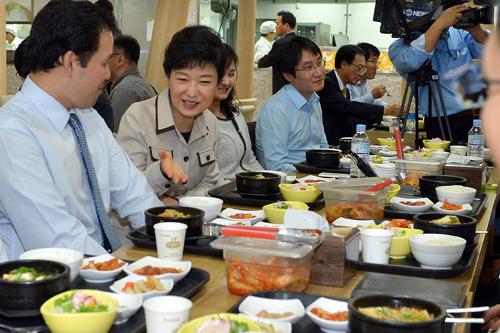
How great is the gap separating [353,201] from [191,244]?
23.3 inches

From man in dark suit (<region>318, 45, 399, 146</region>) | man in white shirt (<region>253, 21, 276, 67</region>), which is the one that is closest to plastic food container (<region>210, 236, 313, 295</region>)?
man in dark suit (<region>318, 45, 399, 146</region>)

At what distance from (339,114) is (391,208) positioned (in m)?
2.96

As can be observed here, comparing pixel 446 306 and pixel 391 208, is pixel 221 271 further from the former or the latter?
pixel 391 208

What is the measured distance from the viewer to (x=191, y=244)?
5.03 feet

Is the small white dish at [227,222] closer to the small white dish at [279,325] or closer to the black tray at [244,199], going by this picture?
the black tray at [244,199]

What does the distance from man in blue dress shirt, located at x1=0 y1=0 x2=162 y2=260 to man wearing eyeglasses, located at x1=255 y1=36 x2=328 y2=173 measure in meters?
1.64

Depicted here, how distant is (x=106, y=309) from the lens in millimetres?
980

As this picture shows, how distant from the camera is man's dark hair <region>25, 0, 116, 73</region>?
176 centimetres

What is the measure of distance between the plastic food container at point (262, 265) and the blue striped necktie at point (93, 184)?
769 millimetres

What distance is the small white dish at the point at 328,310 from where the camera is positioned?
99 cm

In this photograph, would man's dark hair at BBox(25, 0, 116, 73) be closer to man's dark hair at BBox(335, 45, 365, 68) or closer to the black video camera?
the black video camera

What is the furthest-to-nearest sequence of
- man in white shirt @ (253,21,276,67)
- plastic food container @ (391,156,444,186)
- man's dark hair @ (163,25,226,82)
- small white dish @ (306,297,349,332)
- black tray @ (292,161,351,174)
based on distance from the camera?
1. man in white shirt @ (253,21,276,67)
2. black tray @ (292,161,351,174)
3. plastic food container @ (391,156,444,186)
4. man's dark hair @ (163,25,226,82)
5. small white dish @ (306,297,349,332)

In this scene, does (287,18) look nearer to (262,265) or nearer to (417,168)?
(417,168)

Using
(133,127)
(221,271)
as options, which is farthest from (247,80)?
(221,271)
